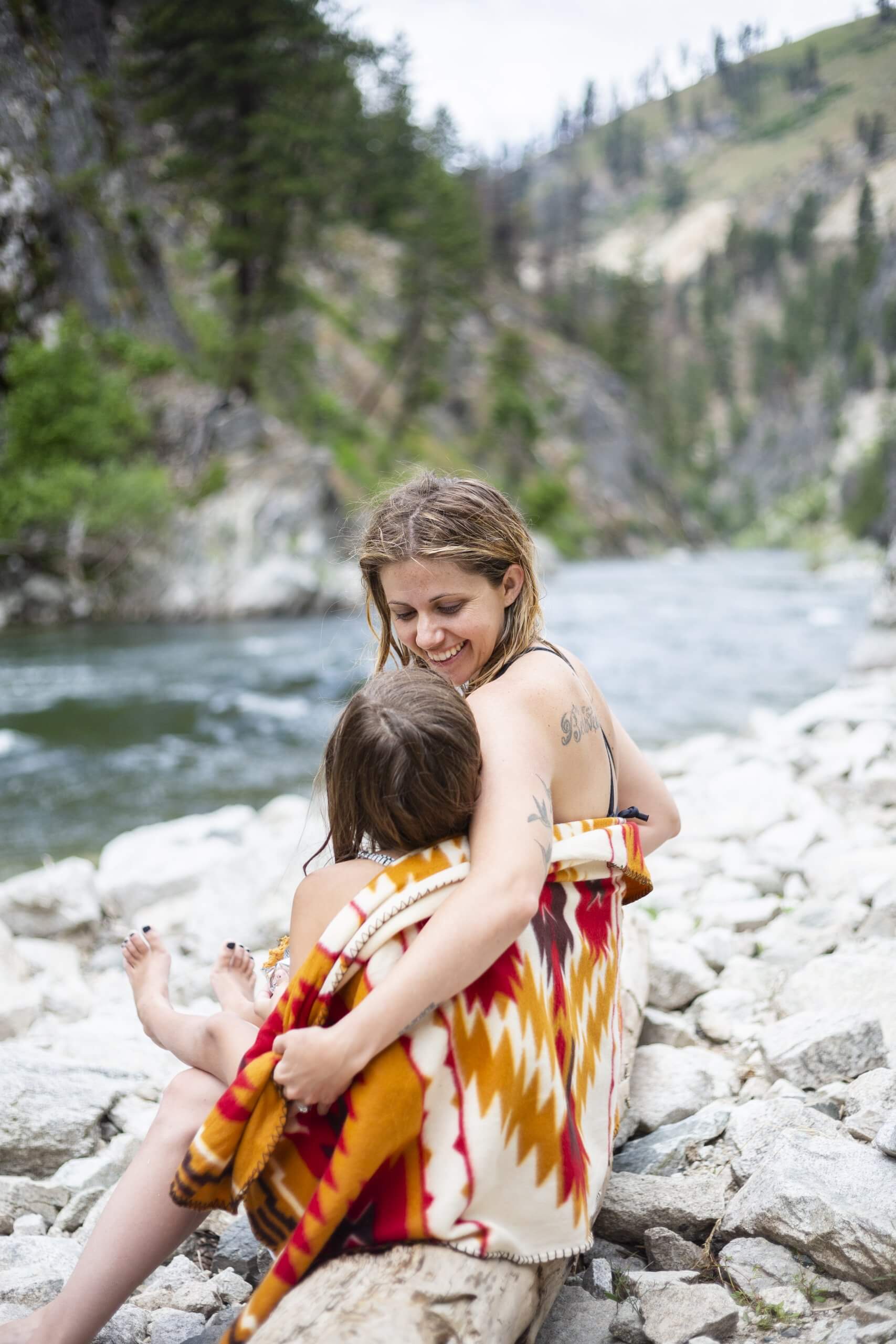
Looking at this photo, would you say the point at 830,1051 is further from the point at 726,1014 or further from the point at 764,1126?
the point at 726,1014

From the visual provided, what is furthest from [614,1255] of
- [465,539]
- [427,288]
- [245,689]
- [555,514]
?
[555,514]

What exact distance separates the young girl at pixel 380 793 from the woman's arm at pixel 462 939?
8 cm

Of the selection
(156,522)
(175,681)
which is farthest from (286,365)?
(175,681)

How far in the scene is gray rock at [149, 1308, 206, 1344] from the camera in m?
1.81

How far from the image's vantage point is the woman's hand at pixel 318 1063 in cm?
153

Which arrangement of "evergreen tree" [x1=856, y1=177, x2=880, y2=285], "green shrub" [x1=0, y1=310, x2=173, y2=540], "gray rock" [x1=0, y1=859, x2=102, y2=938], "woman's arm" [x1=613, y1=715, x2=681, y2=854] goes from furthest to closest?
1. "green shrub" [x1=0, y1=310, x2=173, y2=540]
2. "evergreen tree" [x1=856, y1=177, x2=880, y2=285]
3. "gray rock" [x1=0, y1=859, x2=102, y2=938]
4. "woman's arm" [x1=613, y1=715, x2=681, y2=854]

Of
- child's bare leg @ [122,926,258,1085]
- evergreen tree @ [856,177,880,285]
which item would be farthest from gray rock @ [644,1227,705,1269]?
evergreen tree @ [856,177,880,285]

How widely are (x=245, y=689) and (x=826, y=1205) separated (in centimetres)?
1146

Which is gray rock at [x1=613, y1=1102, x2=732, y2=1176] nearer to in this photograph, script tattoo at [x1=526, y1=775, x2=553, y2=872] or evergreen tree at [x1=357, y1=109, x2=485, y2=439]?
script tattoo at [x1=526, y1=775, x2=553, y2=872]

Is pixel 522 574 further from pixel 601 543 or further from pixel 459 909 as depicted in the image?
pixel 601 543

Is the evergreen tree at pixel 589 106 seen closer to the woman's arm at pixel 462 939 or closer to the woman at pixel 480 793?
the woman at pixel 480 793

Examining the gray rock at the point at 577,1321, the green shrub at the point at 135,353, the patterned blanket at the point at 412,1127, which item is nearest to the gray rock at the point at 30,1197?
the patterned blanket at the point at 412,1127

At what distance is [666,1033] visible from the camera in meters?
2.83

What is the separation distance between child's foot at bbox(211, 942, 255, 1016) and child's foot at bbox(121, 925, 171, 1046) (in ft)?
0.35
